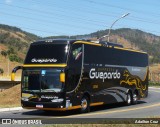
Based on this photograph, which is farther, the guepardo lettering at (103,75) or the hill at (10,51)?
the hill at (10,51)

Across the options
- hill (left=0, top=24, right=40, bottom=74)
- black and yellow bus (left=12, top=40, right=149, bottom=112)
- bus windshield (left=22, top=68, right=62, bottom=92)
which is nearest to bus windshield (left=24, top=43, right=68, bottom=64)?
black and yellow bus (left=12, top=40, right=149, bottom=112)

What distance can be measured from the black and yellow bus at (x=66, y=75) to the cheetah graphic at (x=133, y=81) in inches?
102

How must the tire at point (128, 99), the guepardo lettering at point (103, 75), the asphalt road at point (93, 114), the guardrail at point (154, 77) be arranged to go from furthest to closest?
1. the guardrail at point (154, 77)
2. the tire at point (128, 99)
3. the guepardo lettering at point (103, 75)
4. the asphalt road at point (93, 114)

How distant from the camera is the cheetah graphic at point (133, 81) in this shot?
88.0 ft

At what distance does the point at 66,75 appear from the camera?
1977 centimetres

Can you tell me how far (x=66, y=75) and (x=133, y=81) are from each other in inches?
365

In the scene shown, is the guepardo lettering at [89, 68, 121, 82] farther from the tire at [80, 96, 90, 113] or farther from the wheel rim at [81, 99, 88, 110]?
the wheel rim at [81, 99, 88, 110]

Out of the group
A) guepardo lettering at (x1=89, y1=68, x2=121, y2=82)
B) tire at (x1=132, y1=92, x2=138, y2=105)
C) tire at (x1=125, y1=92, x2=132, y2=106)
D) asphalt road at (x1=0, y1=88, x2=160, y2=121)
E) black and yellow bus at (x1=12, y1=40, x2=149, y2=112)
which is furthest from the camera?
tire at (x1=132, y1=92, x2=138, y2=105)

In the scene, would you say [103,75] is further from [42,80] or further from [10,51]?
[10,51]

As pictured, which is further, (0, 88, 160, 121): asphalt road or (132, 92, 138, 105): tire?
(132, 92, 138, 105): tire

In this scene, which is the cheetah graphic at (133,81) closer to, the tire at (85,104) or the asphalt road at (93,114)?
the asphalt road at (93,114)

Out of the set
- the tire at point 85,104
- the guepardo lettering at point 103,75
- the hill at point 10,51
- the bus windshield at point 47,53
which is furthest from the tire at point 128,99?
the hill at point 10,51

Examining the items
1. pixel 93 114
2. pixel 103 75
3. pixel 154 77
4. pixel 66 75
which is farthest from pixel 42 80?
pixel 154 77

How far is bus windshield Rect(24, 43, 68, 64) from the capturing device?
20.0m
